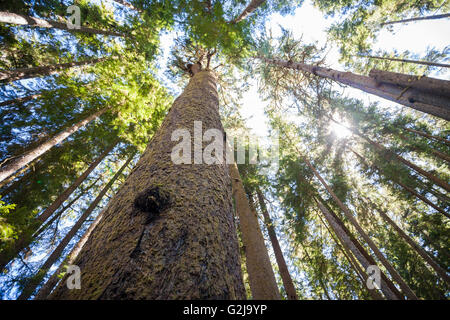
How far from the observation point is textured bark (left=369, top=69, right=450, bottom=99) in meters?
2.52

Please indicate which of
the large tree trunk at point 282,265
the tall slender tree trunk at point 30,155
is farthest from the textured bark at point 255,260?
the tall slender tree trunk at point 30,155

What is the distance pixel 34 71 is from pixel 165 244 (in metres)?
11.6

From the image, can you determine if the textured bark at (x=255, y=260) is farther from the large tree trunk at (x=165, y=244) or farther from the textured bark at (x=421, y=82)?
the textured bark at (x=421, y=82)

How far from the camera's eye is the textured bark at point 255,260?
11.5 feet

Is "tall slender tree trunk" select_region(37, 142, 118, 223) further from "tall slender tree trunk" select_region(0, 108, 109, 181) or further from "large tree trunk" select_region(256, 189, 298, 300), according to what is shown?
"large tree trunk" select_region(256, 189, 298, 300)

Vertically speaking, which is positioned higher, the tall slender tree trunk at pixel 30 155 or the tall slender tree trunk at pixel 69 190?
the tall slender tree trunk at pixel 30 155

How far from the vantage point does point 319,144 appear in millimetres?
11953

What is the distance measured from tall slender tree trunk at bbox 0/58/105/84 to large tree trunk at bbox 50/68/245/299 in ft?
32.2

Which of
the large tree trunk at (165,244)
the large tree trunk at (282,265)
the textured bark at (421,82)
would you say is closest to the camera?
the large tree trunk at (165,244)

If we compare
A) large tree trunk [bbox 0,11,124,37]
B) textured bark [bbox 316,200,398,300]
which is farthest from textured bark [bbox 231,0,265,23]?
Answer: textured bark [bbox 316,200,398,300]

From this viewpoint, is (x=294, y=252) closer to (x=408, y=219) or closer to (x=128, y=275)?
(x=408, y=219)

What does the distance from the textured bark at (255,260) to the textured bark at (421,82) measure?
13.3 feet

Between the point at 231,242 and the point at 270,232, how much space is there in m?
8.44

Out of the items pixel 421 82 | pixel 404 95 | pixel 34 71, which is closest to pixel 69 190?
pixel 34 71
